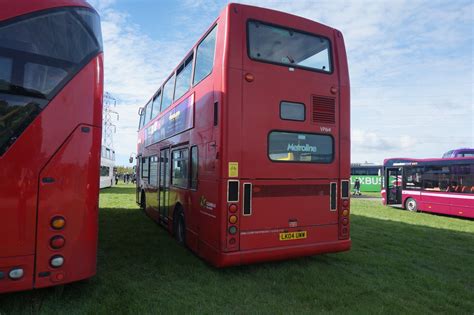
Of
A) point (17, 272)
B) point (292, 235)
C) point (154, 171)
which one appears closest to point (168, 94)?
point (154, 171)

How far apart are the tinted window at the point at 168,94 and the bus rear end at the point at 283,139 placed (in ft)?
11.6

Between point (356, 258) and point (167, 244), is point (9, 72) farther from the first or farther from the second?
point (356, 258)

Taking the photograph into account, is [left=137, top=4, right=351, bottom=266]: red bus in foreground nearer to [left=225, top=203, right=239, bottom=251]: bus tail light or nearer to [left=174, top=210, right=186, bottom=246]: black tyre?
[left=225, top=203, right=239, bottom=251]: bus tail light

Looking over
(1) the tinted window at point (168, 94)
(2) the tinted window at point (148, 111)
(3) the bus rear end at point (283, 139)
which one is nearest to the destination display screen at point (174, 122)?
(1) the tinted window at point (168, 94)

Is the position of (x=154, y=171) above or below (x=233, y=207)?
above

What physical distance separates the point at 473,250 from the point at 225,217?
6.00 m

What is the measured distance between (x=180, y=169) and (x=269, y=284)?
10.6ft

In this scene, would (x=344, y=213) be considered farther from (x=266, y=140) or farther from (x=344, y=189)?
(x=266, y=140)

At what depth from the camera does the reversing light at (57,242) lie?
3.81 meters

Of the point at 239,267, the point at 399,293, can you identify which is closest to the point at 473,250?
the point at 399,293

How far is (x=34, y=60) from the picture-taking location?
3.82m

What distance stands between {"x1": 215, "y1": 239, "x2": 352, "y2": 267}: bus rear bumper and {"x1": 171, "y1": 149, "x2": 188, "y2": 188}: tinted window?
2155 mm

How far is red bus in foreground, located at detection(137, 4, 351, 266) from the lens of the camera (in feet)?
17.6

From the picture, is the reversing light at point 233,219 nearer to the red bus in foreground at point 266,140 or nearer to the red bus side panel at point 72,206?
the red bus in foreground at point 266,140
